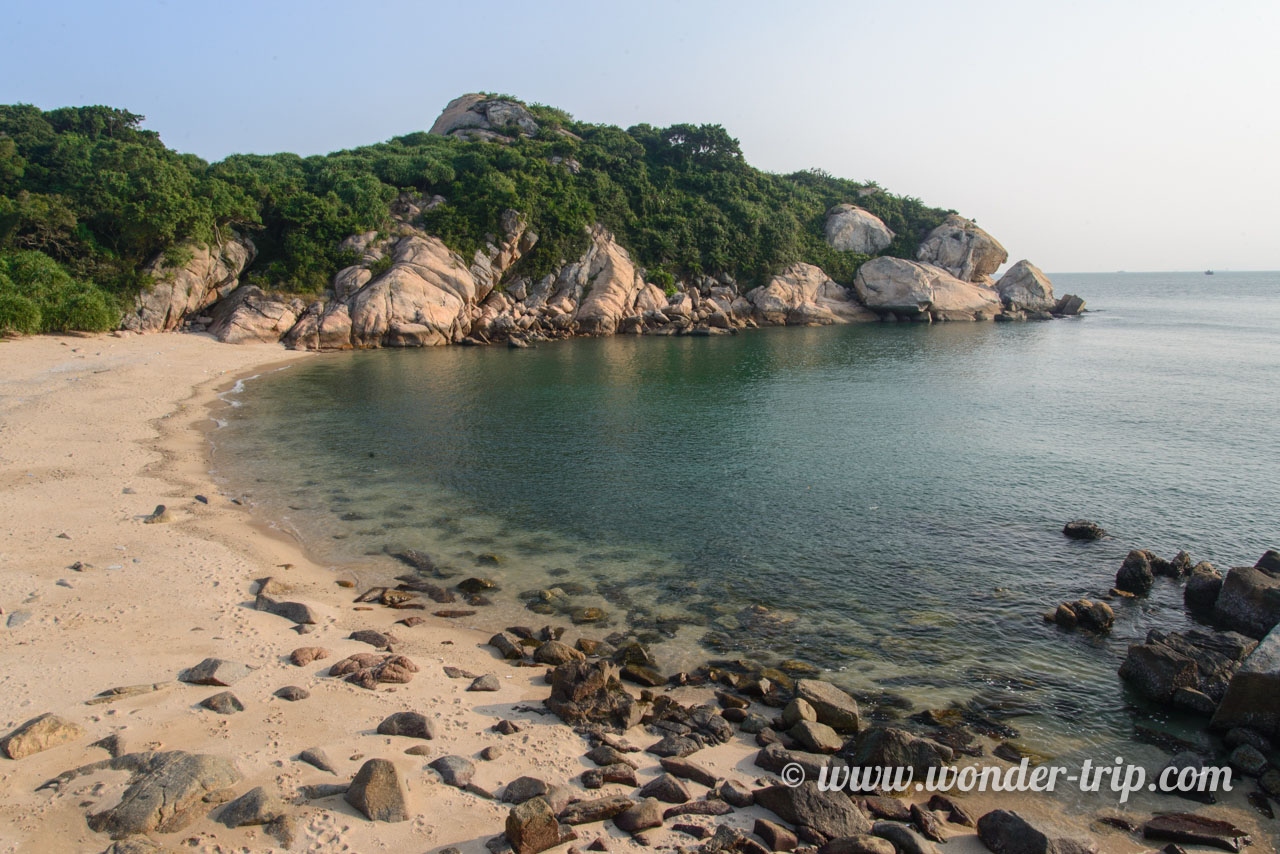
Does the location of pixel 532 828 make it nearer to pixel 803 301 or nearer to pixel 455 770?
pixel 455 770

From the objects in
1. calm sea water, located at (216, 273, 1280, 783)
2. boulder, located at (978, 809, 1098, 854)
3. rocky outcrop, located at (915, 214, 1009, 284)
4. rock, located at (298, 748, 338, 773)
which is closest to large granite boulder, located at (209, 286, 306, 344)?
calm sea water, located at (216, 273, 1280, 783)

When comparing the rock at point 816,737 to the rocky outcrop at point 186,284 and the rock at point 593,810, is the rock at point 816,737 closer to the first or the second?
the rock at point 593,810

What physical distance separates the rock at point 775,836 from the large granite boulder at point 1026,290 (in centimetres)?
10244

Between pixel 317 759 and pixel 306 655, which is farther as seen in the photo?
pixel 306 655

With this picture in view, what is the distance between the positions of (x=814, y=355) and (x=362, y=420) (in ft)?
125

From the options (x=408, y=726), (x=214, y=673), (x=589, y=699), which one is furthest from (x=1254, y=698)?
(x=214, y=673)

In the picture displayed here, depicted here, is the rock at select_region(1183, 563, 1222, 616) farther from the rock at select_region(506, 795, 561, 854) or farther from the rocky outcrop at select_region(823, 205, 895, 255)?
the rocky outcrop at select_region(823, 205, 895, 255)

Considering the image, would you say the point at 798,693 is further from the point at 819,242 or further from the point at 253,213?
the point at 819,242

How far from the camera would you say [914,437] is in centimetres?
3222

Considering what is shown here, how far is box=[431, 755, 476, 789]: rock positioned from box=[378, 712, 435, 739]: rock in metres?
0.78

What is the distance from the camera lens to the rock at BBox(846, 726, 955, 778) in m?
10.6

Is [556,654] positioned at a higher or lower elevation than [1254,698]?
lower

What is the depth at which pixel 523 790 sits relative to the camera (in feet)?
29.5

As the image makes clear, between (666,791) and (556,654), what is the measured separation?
4.84 meters
